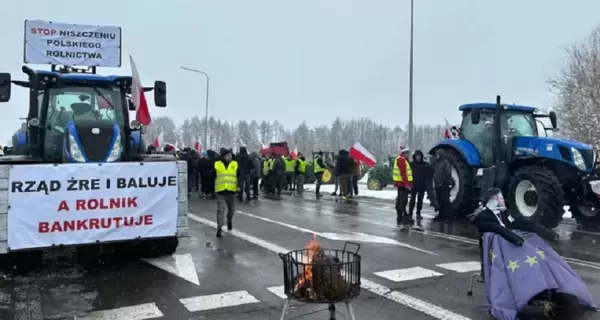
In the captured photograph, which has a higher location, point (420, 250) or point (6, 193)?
point (6, 193)

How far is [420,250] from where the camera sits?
941 cm

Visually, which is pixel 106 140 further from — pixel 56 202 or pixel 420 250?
pixel 420 250

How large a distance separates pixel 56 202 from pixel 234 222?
600 cm

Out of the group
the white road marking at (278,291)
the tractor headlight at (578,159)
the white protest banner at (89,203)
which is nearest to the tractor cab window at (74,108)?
the white protest banner at (89,203)

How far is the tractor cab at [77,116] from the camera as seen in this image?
322 inches

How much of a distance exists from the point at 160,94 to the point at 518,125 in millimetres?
8461

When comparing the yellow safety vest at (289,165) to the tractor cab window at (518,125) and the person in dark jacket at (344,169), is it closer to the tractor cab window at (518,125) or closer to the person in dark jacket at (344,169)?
the person in dark jacket at (344,169)

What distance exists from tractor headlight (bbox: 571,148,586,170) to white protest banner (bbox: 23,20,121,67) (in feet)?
34.6

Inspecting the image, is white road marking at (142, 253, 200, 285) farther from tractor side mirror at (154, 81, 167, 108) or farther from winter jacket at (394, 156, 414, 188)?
winter jacket at (394, 156, 414, 188)

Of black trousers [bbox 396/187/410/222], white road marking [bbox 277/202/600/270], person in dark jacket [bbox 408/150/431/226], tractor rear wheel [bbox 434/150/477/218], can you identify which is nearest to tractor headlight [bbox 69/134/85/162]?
white road marking [bbox 277/202/600/270]

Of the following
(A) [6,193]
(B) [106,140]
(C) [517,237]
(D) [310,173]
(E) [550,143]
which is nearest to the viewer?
(C) [517,237]

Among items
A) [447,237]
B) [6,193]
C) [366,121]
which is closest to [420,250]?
[447,237]

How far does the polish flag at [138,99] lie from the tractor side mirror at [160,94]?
30cm

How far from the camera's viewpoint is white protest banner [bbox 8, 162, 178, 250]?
732cm
